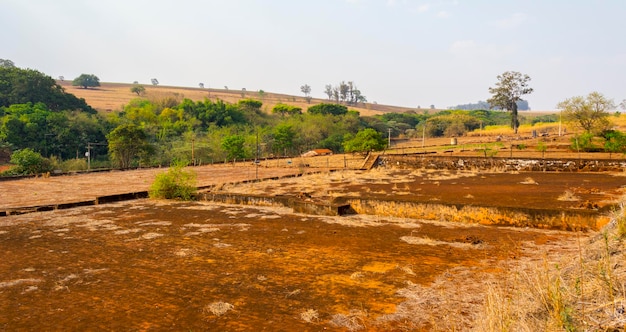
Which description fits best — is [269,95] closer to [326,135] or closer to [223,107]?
[223,107]

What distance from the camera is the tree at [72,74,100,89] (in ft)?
334

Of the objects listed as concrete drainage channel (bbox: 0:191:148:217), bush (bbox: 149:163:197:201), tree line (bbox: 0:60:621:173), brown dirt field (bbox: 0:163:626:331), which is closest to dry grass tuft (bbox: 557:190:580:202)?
brown dirt field (bbox: 0:163:626:331)

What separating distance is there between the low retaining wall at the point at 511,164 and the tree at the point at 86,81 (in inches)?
4078

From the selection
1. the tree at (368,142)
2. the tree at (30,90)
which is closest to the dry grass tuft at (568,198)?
the tree at (368,142)

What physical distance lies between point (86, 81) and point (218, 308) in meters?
116

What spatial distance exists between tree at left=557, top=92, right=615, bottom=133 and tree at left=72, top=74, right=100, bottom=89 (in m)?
106

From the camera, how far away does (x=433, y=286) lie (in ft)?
15.2

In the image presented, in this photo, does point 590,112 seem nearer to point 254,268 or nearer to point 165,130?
point 254,268

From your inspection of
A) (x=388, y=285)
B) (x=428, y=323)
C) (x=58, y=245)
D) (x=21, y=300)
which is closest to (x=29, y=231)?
(x=58, y=245)

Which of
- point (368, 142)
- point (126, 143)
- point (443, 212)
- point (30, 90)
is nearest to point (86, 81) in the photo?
point (30, 90)

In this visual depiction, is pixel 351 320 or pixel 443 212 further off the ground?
pixel 443 212

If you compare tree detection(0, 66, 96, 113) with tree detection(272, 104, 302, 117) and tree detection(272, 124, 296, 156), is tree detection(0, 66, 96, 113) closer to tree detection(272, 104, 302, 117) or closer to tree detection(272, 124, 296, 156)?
tree detection(272, 124, 296, 156)

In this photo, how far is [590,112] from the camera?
32406 mm

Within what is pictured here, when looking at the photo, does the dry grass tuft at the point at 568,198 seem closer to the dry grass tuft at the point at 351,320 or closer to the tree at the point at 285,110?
the dry grass tuft at the point at 351,320
